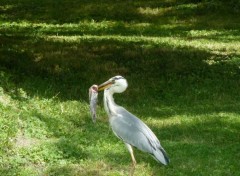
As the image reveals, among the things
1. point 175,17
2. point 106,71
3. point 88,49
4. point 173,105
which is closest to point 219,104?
point 173,105

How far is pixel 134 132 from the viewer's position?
8977 mm

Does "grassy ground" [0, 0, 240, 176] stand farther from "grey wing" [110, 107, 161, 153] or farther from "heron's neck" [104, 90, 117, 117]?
"heron's neck" [104, 90, 117, 117]

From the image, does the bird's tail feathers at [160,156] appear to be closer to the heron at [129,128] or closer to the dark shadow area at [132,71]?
the heron at [129,128]

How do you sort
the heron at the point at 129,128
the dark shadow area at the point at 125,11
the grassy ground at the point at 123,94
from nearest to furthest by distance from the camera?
1. the heron at the point at 129,128
2. the grassy ground at the point at 123,94
3. the dark shadow area at the point at 125,11

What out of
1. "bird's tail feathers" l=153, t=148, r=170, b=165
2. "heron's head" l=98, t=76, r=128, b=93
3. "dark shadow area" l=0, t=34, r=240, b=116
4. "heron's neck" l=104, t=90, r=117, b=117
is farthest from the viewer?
"dark shadow area" l=0, t=34, r=240, b=116

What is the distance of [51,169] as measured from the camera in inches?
380

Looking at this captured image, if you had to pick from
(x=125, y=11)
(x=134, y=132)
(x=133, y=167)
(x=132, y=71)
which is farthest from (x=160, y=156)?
(x=125, y=11)

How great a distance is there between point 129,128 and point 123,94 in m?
5.95

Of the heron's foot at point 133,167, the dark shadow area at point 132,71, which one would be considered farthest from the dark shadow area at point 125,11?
the heron's foot at point 133,167

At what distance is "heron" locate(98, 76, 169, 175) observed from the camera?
8789 millimetres

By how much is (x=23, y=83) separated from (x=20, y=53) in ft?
14.3

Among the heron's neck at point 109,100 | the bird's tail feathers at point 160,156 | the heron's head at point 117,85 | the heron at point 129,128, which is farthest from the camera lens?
the heron's neck at point 109,100

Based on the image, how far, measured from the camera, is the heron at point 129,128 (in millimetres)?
8789

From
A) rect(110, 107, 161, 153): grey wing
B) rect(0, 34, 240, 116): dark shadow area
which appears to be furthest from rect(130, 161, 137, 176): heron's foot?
rect(0, 34, 240, 116): dark shadow area
